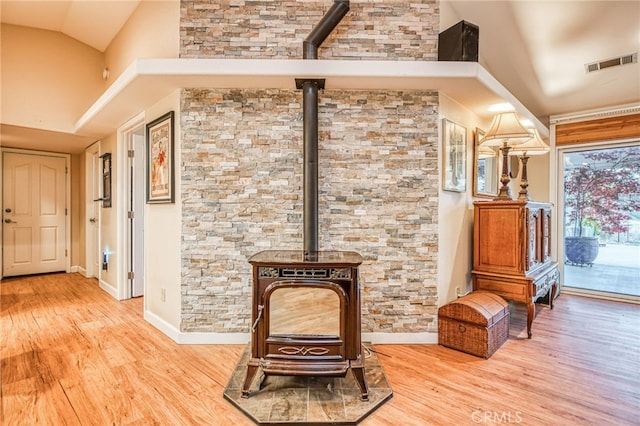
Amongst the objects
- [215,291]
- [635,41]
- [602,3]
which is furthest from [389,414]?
[635,41]

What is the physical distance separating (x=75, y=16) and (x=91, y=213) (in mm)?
2819

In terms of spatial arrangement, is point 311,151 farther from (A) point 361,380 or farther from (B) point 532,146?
(B) point 532,146

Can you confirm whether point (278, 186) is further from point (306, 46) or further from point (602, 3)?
point (602, 3)

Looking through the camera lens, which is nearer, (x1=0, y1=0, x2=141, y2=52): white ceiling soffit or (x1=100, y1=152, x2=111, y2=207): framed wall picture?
(x1=0, y1=0, x2=141, y2=52): white ceiling soffit

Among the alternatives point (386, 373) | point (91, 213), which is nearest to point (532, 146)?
point (386, 373)

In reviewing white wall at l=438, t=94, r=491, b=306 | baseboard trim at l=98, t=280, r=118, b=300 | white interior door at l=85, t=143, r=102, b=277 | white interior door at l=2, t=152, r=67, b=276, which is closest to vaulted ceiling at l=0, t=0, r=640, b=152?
white wall at l=438, t=94, r=491, b=306

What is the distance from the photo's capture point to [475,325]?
8.13 ft

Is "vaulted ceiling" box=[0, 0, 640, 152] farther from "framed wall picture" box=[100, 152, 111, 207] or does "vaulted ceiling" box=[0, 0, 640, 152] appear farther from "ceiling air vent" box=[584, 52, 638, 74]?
"framed wall picture" box=[100, 152, 111, 207]

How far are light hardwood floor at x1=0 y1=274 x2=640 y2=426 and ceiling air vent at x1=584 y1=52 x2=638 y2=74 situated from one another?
2.70 metres

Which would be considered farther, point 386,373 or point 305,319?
point 386,373

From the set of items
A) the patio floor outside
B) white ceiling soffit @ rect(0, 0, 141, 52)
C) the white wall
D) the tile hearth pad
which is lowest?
the tile hearth pad

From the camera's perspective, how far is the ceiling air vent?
10.7 ft

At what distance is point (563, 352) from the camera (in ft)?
8.32

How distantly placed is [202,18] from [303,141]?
4.50 ft
